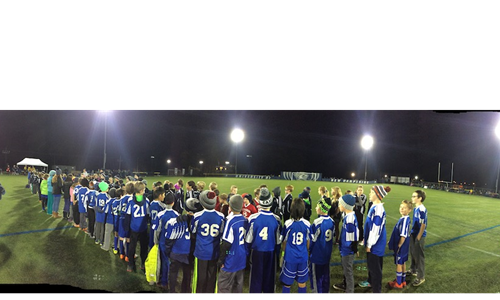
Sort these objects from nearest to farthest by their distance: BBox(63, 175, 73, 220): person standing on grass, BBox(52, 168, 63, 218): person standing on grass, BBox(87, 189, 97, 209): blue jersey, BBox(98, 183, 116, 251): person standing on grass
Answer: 1. BBox(98, 183, 116, 251): person standing on grass
2. BBox(87, 189, 97, 209): blue jersey
3. BBox(63, 175, 73, 220): person standing on grass
4. BBox(52, 168, 63, 218): person standing on grass

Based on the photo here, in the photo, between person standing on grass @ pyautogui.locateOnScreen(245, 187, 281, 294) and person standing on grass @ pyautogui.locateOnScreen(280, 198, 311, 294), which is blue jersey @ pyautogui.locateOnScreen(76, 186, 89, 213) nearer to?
person standing on grass @ pyautogui.locateOnScreen(245, 187, 281, 294)

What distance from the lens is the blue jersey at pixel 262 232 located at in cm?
383

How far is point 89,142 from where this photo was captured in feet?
29.6

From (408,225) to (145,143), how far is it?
27.2ft

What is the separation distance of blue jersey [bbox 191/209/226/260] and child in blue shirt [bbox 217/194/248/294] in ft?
0.57

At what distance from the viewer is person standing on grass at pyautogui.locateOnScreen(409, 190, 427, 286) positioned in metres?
4.96

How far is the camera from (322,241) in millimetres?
4035

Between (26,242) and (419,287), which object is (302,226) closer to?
(419,287)

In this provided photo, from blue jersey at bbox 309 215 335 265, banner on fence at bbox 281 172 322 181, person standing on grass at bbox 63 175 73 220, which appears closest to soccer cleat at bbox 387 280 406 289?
blue jersey at bbox 309 215 335 265

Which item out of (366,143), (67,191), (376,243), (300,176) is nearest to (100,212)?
A: (67,191)

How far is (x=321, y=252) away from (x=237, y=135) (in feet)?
15.9

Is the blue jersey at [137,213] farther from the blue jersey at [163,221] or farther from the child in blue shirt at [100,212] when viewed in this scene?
the child in blue shirt at [100,212]

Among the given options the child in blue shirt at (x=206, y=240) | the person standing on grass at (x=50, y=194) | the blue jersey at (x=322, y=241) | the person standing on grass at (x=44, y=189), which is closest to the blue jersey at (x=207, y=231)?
the child in blue shirt at (x=206, y=240)

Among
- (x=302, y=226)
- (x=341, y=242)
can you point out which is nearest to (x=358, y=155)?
(x=341, y=242)
